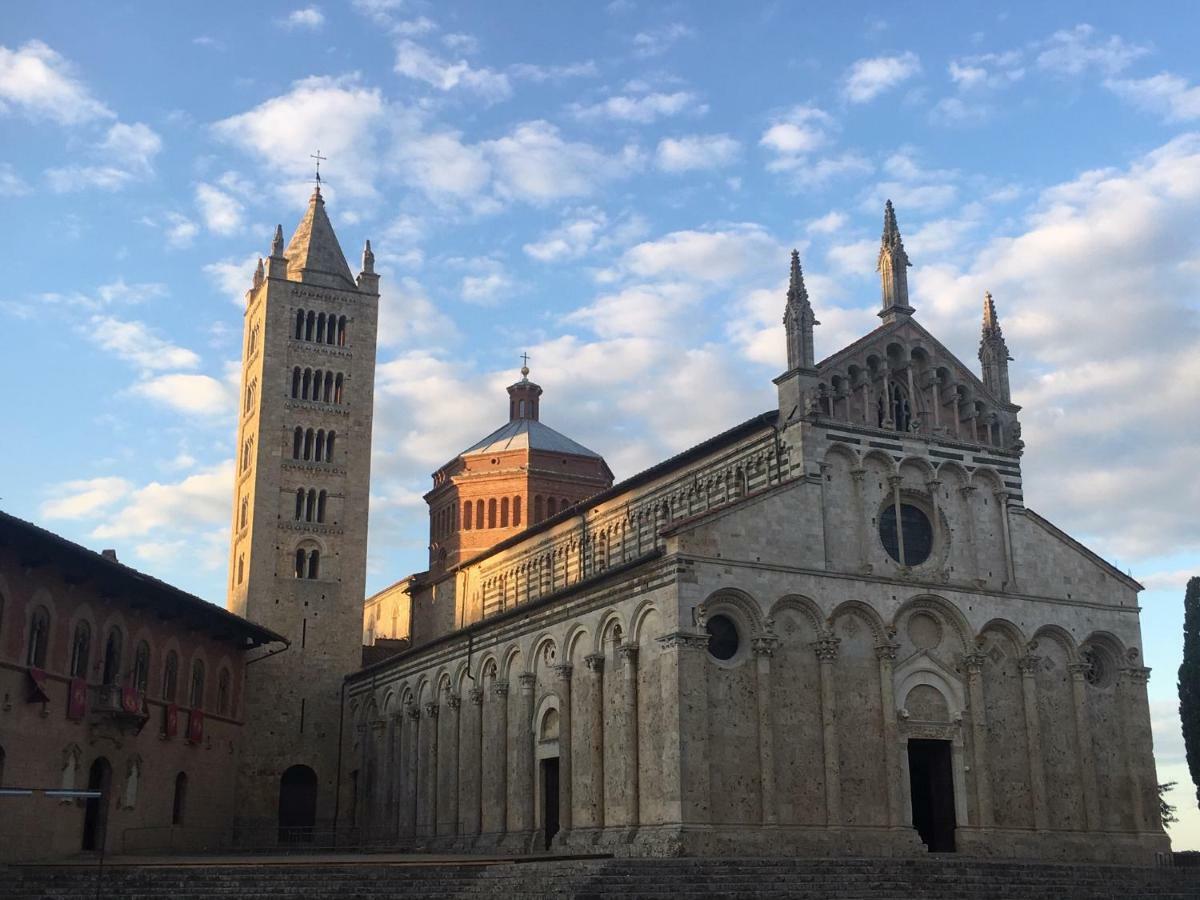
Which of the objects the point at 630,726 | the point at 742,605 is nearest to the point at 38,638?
the point at 630,726

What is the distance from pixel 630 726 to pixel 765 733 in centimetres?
319

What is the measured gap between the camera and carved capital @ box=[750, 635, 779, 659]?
100 feet

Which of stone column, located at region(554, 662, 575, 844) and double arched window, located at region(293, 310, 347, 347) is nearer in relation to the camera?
stone column, located at region(554, 662, 575, 844)

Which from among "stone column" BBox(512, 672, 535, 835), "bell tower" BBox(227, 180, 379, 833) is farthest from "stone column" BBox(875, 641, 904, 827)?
"bell tower" BBox(227, 180, 379, 833)

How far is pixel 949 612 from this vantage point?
3347 cm

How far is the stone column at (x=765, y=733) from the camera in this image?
29641 mm

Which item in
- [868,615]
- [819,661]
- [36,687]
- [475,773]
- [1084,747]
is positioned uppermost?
[868,615]

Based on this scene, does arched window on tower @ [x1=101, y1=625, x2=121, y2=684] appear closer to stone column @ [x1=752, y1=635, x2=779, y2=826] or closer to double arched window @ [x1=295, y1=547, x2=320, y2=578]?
double arched window @ [x1=295, y1=547, x2=320, y2=578]

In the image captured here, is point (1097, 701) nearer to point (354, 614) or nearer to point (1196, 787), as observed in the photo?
point (1196, 787)

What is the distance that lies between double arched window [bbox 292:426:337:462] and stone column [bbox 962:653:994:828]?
28.1m

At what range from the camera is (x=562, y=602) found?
3519 centimetres

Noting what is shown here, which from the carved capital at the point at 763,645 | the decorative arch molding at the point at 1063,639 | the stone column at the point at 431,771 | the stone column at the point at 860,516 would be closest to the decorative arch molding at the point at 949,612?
the stone column at the point at 860,516

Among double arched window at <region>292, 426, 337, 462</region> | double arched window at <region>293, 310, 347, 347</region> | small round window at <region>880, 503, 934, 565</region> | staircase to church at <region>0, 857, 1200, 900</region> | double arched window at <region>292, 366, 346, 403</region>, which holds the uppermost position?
double arched window at <region>293, 310, 347, 347</region>

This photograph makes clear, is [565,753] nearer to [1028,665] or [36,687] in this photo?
[1028,665]
